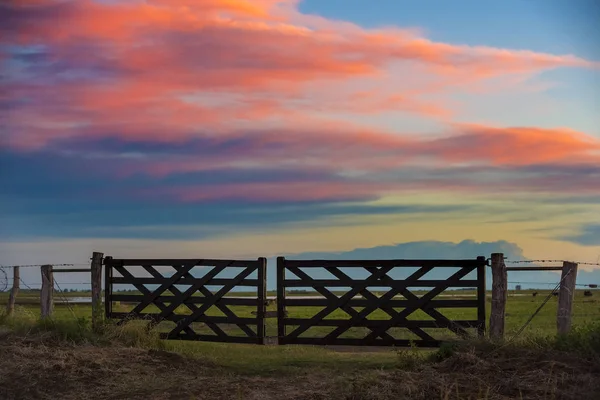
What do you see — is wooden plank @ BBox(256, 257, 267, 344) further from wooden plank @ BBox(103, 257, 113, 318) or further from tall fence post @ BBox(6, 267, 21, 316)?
tall fence post @ BBox(6, 267, 21, 316)

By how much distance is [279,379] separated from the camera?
13.4 metres

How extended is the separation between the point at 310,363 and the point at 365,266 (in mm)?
2833

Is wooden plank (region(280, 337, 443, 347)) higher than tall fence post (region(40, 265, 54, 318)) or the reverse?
the reverse

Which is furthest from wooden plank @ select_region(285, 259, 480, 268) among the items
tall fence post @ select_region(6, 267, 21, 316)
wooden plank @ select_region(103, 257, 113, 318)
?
tall fence post @ select_region(6, 267, 21, 316)

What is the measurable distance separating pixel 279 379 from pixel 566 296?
6895 mm

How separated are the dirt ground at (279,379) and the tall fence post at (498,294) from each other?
2905mm

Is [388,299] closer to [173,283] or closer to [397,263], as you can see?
[397,263]

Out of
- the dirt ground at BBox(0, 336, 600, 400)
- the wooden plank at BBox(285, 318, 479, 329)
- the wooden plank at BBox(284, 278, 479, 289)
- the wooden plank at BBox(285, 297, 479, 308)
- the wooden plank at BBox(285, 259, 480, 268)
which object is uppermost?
the wooden plank at BBox(285, 259, 480, 268)

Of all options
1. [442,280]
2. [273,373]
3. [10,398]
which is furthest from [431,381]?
[10,398]

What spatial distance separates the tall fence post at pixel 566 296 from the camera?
15282mm

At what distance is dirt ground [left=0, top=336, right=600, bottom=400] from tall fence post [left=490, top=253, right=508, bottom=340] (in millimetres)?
2905

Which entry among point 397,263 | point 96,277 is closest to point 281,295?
point 397,263

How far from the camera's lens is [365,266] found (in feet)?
55.0

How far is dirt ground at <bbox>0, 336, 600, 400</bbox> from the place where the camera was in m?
10.9
